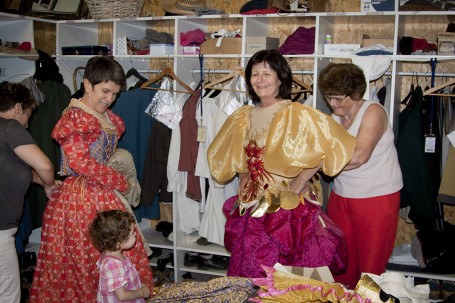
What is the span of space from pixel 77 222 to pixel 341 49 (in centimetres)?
193

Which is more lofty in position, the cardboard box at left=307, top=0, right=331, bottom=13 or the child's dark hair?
the cardboard box at left=307, top=0, right=331, bottom=13

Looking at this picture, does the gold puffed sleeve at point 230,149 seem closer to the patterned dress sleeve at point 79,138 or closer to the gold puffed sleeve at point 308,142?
the gold puffed sleeve at point 308,142

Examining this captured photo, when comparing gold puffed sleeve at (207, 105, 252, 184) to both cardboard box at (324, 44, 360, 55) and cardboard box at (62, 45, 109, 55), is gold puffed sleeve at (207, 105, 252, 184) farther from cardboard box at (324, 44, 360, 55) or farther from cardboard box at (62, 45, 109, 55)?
cardboard box at (62, 45, 109, 55)

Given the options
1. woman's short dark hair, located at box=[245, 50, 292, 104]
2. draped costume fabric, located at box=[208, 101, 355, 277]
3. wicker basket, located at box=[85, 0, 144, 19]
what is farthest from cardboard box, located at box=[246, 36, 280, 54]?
draped costume fabric, located at box=[208, 101, 355, 277]

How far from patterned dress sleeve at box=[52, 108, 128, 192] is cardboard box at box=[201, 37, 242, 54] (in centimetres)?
127

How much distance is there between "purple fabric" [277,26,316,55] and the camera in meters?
3.37

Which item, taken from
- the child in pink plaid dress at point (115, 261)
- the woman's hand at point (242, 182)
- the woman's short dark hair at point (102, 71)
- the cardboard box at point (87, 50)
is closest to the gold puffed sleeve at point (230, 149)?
the woman's hand at point (242, 182)

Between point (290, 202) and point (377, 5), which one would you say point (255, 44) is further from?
point (290, 202)

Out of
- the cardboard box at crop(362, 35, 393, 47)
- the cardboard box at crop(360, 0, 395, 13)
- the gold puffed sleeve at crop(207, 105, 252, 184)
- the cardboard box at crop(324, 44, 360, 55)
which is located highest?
the cardboard box at crop(360, 0, 395, 13)

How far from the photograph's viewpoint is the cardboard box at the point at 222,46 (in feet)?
11.6

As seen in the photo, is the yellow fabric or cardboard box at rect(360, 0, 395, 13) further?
cardboard box at rect(360, 0, 395, 13)

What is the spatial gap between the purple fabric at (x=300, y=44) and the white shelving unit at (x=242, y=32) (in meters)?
0.06

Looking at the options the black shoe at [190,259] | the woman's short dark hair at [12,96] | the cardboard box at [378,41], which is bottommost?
the black shoe at [190,259]

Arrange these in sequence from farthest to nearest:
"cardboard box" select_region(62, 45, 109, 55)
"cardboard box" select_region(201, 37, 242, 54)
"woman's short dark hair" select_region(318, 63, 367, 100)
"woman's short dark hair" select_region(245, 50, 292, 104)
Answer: "cardboard box" select_region(62, 45, 109, 55), "cardboard box" select_region(201, 37, 242, 54), "woman's short dark hair" select_region(318, 63, 367, 100), "woman's short dark hair" select_region(245, 50, 292, 104)
